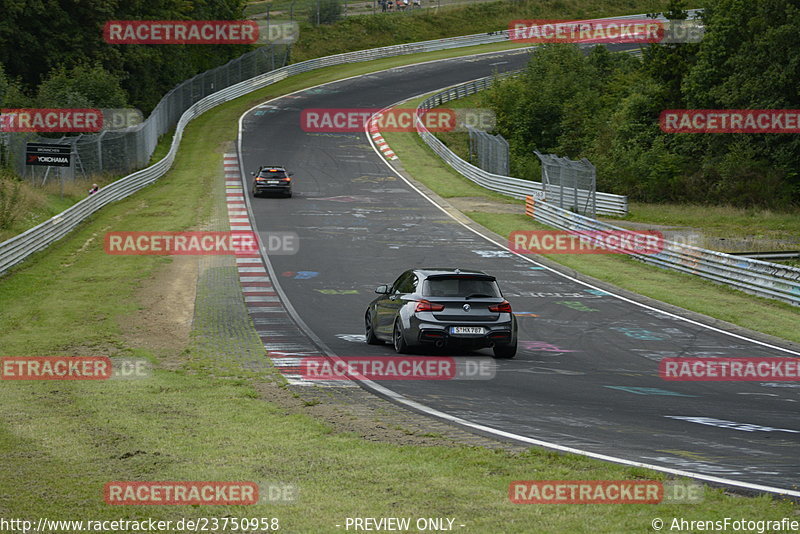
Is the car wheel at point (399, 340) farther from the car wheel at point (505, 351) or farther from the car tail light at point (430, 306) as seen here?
the car wheel at point (505, 351)

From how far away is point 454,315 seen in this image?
15883 mm

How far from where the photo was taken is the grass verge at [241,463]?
7.45 metres

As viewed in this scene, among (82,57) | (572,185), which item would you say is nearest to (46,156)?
(572,185)

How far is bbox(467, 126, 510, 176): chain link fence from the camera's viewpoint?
48.8 meters

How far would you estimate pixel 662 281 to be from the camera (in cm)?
2794

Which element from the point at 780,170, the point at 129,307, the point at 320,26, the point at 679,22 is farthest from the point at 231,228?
the point at 320,26

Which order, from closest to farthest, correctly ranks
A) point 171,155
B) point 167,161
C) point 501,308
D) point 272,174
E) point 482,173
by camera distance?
1. point 501,308
2. point 272,174
3. point 482,173
4. point 167,161
5. point 171,155

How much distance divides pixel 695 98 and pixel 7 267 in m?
38.0

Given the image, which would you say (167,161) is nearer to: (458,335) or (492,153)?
(492,153)

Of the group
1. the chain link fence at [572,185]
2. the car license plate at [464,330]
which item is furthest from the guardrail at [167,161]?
the chain link fence at [572,185]

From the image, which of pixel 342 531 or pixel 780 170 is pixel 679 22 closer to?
pixel 780 170

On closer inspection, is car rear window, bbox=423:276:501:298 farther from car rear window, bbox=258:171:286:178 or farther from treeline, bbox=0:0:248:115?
treeline, bbox=0:0:248:115

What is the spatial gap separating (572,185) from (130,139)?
850 inches

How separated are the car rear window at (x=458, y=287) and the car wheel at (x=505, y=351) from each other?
2.86 feet
